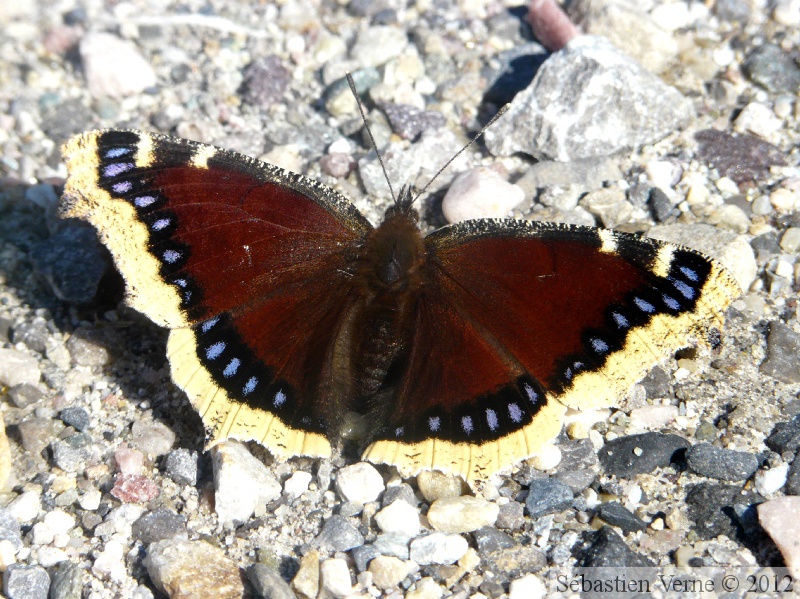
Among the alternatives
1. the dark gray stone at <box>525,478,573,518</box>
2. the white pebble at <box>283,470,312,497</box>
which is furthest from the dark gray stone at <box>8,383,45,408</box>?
the dark gray stone at <box>525,478,573,518</box>

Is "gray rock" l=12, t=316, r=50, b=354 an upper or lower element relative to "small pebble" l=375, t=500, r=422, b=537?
upper

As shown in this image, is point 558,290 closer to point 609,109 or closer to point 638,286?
point 638,286

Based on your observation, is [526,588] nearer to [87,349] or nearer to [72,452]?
[72,452]

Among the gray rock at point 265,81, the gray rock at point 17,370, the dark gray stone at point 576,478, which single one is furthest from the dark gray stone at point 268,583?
the gray rock at point 265,81

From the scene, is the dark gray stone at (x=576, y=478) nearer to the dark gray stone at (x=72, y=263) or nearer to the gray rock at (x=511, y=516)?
the gray rock at (x=511, y=516)

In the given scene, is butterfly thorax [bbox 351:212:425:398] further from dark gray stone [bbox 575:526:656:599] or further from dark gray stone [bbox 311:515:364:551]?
dark gray stone [bbox 575:526:656:599]

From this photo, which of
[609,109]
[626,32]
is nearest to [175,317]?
[609,109]
